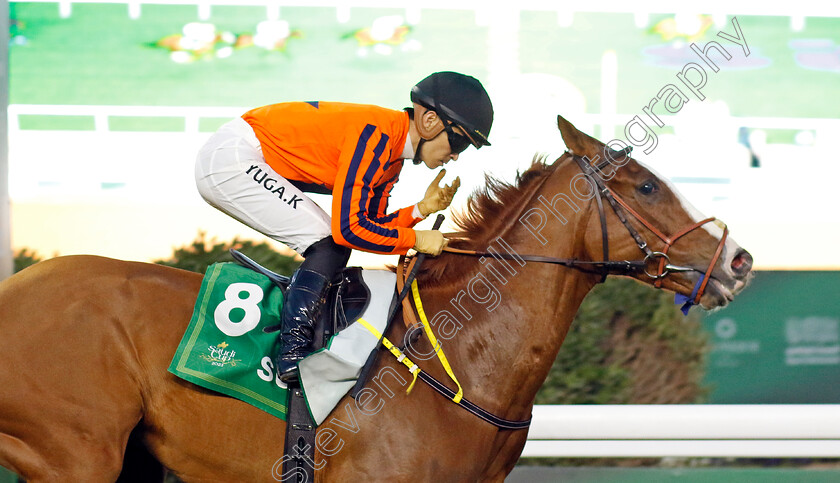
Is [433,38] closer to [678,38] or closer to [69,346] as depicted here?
[678,38]

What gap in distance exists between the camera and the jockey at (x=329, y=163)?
7.99ft

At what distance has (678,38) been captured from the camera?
6723mm

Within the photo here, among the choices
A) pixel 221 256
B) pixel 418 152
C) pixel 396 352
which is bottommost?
pixel 221 256

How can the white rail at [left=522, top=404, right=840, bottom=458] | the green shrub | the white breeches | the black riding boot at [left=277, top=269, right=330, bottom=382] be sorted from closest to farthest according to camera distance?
1. the black riding boot at [left=277, top=269, right=330, bottom=382]
2. the white breeches
3. the white rail at [left=522, top=404, right=840, bottom=458]
4. the green shrub

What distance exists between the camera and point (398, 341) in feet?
8.22

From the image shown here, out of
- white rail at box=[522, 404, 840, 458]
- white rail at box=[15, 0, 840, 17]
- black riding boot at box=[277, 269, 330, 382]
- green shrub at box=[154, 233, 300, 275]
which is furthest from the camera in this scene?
white rail at box=[15, 0, 840, 17]

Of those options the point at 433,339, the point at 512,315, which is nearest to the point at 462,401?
the point at 433,339

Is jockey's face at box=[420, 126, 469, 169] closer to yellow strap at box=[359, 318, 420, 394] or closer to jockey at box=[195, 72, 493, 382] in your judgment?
jockey at box=[195, 72, 493, 382]

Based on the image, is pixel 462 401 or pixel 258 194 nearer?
pixel 462 401

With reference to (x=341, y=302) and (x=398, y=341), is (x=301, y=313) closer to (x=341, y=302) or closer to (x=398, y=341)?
(x=341, y=302)

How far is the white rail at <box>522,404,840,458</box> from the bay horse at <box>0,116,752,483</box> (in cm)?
110

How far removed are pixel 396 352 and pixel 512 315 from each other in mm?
430

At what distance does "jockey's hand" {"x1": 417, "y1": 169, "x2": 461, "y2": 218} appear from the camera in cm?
278

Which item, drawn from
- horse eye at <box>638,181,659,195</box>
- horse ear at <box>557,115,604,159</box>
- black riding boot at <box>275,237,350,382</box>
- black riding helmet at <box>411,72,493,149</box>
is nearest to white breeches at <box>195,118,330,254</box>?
black riding boot at <box>275,237,350,382</box>
